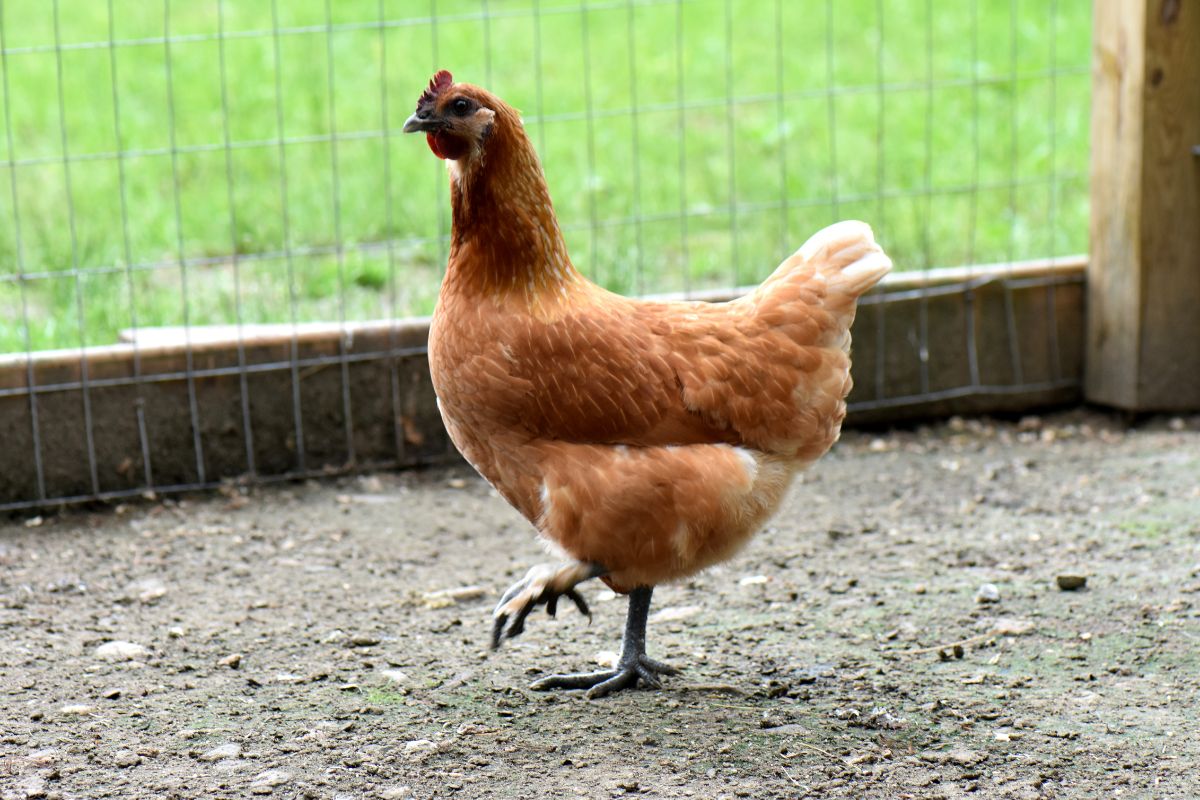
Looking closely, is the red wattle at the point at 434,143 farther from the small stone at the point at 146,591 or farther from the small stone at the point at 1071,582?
the small stone at the point at 1071,582

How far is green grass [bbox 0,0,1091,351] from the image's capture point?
534cm

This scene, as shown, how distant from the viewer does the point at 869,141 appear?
7.15 meters

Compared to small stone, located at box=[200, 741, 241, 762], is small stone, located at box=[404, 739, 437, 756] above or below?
below

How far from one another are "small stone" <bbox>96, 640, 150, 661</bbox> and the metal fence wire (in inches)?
43.3

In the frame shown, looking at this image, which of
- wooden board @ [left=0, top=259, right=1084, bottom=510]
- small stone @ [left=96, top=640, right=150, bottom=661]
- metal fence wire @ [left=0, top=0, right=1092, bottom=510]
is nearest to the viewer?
small stone @ [left=96, top=640, right=150, bottom=661]

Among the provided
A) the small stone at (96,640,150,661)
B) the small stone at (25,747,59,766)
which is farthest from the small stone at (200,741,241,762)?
the small stone at (96,640,150,661)

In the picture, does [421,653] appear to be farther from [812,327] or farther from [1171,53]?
[1171,53]

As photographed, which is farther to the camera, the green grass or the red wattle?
the green grass

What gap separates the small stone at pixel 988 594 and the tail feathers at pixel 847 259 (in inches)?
39.3

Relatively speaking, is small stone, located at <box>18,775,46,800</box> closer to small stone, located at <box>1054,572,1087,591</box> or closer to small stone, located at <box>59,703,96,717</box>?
small stone, located at <box>59,703,96,717</box>

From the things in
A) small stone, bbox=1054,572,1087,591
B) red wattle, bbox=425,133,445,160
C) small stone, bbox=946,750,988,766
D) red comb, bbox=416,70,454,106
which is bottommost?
small stone, bbox=946,750,988,766

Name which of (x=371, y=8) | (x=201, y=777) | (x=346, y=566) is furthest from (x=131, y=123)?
(x=201, y=777)

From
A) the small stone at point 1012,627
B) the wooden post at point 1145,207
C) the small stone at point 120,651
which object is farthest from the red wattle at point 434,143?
the wooden post at point 1145,207

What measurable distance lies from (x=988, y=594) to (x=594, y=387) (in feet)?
4.62
